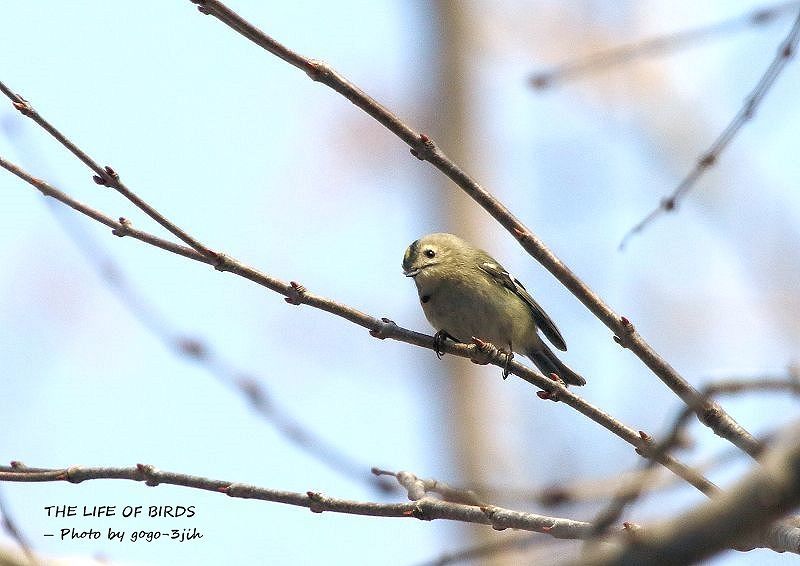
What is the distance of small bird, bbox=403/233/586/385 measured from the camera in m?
5.88

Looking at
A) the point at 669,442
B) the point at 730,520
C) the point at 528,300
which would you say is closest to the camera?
the point at 730,520

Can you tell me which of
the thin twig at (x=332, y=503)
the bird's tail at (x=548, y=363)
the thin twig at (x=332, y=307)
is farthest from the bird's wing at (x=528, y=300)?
the thin twig at (x=332, y=503)

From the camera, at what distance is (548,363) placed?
634 cm

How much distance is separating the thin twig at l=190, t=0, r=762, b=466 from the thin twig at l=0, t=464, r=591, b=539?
641 millimetres

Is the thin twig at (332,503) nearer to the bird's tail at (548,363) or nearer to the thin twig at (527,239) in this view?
the thin twig at (527,239)

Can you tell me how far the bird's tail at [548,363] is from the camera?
20.7 ft

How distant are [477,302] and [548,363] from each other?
0.77 meters

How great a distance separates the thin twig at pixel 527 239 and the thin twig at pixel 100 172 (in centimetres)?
63

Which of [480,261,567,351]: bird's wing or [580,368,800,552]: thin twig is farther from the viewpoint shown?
[480,261,567,351]: bird's wing

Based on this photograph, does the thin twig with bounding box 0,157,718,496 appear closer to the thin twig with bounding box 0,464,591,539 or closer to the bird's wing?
the thin twig with bounding box 0,464,591,539

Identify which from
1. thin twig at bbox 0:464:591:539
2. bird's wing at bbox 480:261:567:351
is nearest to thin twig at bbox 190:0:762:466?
thin twig at bbox 0:464:591:539

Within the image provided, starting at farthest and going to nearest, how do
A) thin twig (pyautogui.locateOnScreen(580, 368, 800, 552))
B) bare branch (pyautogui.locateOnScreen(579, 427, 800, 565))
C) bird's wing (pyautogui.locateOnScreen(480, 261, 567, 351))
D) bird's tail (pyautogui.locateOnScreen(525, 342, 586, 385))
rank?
bird's tail (pyautogui.locateOnScreen(525, 342, 586, 385)) < bird's wing (pyautogui.locateOnScreen(480, 261, 567, 351)) < thin twig (pyautogui.locateOnScreen(580, 368, 800, 552)) < bare branch (pyautogui.locateOnScreen(579, 427, 800, 565))

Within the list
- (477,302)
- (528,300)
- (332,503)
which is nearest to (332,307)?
(332,503)

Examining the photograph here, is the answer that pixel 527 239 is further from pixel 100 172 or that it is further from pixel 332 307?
pixel 100 172
